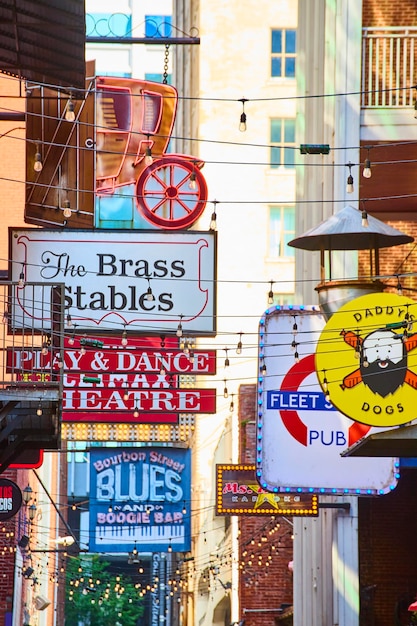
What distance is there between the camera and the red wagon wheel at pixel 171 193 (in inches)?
909

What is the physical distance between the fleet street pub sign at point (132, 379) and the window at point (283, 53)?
39591 millimetres

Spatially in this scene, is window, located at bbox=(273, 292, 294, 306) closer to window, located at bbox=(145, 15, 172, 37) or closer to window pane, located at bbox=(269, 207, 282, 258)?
window pane, located at bbox=(269, 207, 282, 258)

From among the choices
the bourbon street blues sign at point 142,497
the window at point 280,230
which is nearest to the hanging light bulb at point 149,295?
the bourbon street blues sign at point 142,497

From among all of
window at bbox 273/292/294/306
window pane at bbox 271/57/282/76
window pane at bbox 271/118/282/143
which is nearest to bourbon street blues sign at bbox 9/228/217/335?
window at bbox 273/292/294/306

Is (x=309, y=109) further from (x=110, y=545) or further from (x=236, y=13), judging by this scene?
(x=236, y=13)

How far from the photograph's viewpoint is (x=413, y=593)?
24719 mm

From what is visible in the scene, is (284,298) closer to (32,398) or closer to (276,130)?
(276,130)

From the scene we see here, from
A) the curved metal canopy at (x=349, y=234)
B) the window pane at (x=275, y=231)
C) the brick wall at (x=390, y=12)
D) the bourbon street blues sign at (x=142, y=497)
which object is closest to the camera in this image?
the curved metal canopy at (x=349, y=234)

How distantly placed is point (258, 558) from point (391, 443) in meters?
23.3

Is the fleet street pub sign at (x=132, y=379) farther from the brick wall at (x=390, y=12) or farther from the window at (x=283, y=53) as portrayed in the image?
the window at (x=283, y=53)

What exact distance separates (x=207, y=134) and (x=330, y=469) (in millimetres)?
41152

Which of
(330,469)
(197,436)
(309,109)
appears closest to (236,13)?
(197,436)

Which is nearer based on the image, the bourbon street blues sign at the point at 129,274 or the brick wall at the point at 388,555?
the bourbon street blues sign at the point at 129,274

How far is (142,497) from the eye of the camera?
28.1 m
